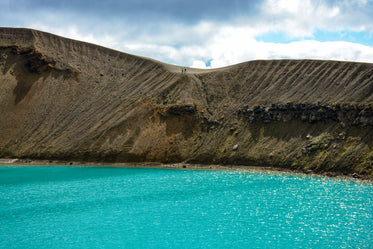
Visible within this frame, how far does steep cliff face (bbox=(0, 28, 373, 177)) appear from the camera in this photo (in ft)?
145

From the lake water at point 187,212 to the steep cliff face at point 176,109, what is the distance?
27.0 feet

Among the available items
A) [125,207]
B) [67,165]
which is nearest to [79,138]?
[67,165]

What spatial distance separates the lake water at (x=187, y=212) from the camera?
63.5 ft

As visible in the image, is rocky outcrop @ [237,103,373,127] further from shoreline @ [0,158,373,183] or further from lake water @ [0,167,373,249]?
lake water @ [0,167,373,249]

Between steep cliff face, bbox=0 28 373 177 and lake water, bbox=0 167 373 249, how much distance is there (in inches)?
324

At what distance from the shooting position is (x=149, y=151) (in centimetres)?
5262

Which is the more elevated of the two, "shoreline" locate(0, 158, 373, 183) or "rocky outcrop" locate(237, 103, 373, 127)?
"rocky outcrop" locate(237, 103, 373, 127)

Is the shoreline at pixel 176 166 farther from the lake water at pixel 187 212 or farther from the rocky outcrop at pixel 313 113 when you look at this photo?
the rocky outcrop at pixel 313 113

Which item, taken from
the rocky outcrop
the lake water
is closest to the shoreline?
the lake water

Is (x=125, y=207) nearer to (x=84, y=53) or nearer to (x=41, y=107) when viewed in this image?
(x=41, y=107)

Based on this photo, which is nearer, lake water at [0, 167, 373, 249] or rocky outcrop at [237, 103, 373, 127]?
lake water at [0, 167, 373, 249]

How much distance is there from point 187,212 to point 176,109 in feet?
108

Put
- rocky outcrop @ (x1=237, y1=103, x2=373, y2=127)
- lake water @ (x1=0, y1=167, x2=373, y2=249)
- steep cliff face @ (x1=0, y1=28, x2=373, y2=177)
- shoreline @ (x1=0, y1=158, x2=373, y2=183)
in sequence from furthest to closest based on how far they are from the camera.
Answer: steep cliff face @ (x1=0, y1=28, x2=373, y2=177), rocky outcrop @ (x1=237, y1=103, x2=373, y2=127), shoreline @ (x1=0, y1=158, x2=373, y2=183), lake water @ (x1=0, y1=167, x2=373, y2=249)

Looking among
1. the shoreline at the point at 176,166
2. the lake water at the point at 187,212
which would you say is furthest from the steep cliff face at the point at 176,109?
the lake water at the point at 187,212
